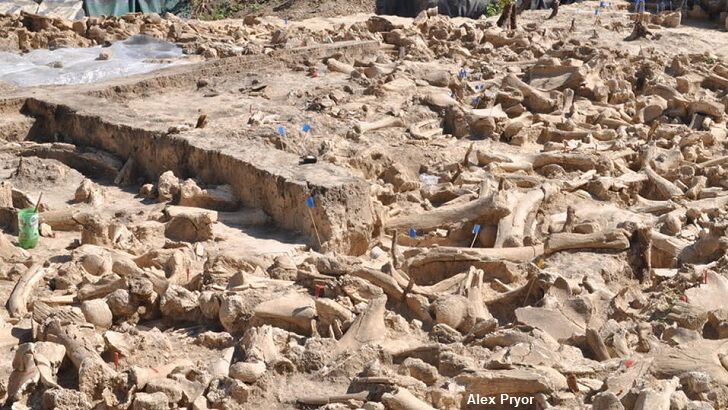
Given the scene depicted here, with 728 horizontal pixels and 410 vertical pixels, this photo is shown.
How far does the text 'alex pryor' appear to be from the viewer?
3982 mm

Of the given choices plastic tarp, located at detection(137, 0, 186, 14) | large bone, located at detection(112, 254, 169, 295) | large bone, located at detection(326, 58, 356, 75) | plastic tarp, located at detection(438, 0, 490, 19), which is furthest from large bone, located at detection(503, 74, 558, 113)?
plastic tarp, located at detection(137, 0, 186, 14)

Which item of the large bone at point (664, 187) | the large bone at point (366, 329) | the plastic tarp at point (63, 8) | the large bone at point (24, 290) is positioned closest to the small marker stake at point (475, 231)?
the large bone at point (366, 329)

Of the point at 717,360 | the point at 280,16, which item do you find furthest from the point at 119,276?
the point at 280,16

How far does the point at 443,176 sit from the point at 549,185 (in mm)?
844

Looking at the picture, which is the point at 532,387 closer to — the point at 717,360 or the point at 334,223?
the point at 717,360

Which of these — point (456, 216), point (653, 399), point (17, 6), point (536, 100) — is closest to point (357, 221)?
point (456, 216)

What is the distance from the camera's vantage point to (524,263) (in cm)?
585

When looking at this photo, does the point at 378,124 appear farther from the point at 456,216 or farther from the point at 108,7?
the point at 108,7

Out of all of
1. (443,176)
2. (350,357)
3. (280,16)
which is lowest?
(280,16)

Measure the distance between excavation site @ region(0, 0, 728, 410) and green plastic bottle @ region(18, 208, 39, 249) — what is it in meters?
0.02

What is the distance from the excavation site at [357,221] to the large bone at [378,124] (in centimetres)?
4

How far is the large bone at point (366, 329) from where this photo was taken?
450 centimetres

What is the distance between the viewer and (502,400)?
13.1ft

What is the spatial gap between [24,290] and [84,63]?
5444 millimetres
